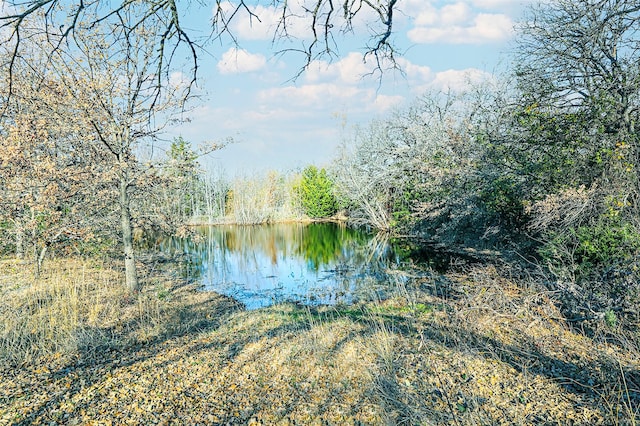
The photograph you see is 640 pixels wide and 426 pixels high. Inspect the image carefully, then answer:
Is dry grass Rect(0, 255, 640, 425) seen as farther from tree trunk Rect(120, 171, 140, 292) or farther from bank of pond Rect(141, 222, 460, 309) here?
bank of pond Rect(141, 222, 460, 309)

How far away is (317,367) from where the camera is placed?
15.3 ft

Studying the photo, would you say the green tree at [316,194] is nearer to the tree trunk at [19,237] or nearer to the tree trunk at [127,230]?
the tree trunk at [19,237]

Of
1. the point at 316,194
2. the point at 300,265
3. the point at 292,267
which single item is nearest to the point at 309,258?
the point at 300,265

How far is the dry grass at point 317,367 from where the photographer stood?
3.63 m

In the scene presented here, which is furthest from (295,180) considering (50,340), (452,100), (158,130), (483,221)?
(50,340)

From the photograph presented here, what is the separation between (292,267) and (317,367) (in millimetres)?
11226

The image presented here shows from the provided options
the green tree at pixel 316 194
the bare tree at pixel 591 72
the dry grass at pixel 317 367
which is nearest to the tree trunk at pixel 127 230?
Result: the dry grass at pixel 317 367

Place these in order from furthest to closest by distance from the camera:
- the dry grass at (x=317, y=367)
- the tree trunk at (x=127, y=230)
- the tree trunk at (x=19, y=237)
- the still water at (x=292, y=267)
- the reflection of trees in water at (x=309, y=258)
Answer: the reflection of trees in water at (x=309, y=258)
the still water at (x=292, y=267)
the tree trunk at (x=127, y=230)
the tree trunk at (x=19, y=237)
the dry grass at (x=317, y=367)

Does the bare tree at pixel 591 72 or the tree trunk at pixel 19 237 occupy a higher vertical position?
the bare tree at pixel 591 72

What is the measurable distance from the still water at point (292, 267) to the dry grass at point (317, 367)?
2.99 m

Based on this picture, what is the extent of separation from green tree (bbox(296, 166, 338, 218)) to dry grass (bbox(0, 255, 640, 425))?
31.5 metres

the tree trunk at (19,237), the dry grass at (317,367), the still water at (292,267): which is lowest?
the still water at (292,267)

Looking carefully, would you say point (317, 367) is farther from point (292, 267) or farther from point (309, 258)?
point (309, 258)

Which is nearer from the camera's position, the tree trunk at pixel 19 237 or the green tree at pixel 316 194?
the tree trunk at pixel 19 237
